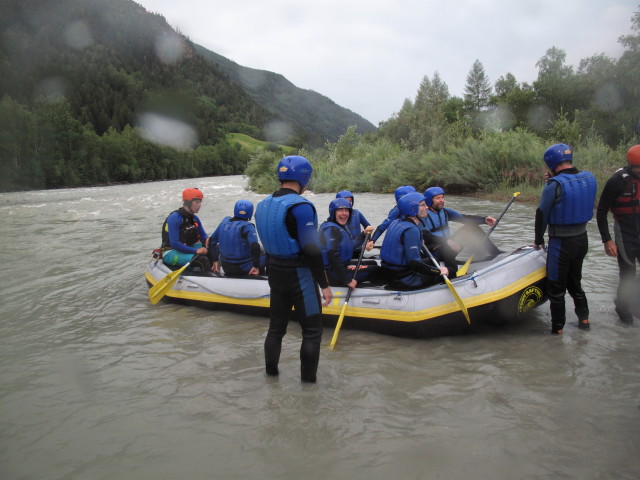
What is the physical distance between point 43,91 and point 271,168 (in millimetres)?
47642

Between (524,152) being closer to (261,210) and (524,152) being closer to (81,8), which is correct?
(261,210)

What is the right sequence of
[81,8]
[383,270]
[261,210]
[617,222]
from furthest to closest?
[81,8] < [383,270] < [617,222] < [261,210]

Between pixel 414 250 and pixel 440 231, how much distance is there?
3.71 feet

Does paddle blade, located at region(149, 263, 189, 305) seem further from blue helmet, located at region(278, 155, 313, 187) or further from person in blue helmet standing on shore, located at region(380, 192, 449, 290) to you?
blue helmet, located at region(278, 155, 313, 187)

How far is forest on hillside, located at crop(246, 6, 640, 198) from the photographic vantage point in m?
15.2

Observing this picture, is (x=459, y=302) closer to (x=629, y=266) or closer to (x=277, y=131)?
(x=629, y=266)

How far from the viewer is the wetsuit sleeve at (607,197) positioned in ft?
12.8

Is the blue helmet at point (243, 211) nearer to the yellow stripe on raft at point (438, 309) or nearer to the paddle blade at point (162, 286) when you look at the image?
the paddle blade at point (162, 286)

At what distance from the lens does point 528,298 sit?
422 cm

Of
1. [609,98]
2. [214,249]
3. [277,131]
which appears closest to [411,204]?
[214,249]

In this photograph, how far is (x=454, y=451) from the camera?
2.60 meters

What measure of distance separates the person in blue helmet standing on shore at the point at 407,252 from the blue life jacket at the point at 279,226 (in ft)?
5.04

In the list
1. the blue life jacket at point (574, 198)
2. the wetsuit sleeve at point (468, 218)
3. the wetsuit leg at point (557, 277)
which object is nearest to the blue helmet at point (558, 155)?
the blue life jacket at point (574, 198)

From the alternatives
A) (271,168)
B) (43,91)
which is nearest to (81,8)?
(43,91)
